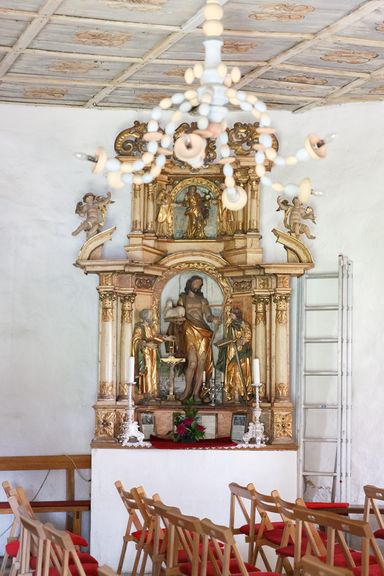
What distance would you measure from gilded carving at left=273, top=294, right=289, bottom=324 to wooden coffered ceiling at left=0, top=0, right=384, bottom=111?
6.17 feet

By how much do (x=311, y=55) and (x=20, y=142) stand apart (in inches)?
122

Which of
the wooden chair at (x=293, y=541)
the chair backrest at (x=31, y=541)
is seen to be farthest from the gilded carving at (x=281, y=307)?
the chair backrest at (x=31, y=541)

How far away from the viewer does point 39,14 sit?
7719 mm

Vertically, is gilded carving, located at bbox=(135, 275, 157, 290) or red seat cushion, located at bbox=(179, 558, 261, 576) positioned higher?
gilded carving, located at bbox=(135, 275, 157, 290)

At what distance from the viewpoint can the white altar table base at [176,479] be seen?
923 cm

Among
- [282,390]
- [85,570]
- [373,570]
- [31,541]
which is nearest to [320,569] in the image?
[373,570]

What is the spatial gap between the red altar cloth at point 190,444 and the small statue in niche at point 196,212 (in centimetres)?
198

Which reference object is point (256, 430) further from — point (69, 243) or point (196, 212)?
point (69, 243)

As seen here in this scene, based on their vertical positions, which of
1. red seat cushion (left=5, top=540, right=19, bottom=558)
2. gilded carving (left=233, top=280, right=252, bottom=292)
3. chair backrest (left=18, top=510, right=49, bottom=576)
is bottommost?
red seat cushion (left=5, top=540, right=19, bottom=558)

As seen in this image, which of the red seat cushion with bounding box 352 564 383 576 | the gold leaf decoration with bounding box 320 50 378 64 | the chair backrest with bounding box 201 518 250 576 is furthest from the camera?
the gold leaf decoration with bounding box 320 50 378 64

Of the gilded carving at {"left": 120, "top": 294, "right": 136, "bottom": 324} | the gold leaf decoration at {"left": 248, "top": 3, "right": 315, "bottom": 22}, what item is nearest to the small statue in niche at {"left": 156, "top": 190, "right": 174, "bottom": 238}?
the gilded carving at {"left": 120, "top": 294, "right": 136, "bottom": 324}

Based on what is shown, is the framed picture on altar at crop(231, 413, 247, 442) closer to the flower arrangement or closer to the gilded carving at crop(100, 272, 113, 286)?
the flower arrangement

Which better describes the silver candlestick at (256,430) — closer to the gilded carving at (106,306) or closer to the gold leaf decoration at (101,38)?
the gilded carving at (106,306)

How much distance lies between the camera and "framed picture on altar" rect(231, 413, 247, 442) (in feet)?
32.5
